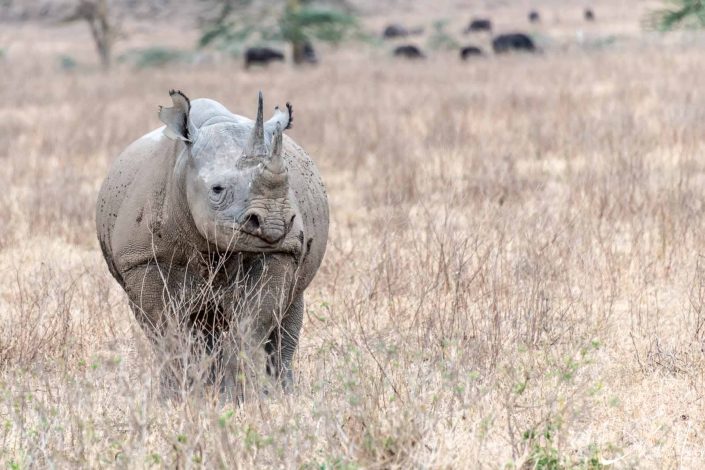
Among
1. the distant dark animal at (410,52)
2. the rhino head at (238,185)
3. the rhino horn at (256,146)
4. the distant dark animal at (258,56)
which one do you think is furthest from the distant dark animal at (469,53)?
the rhino horn at (256,146)

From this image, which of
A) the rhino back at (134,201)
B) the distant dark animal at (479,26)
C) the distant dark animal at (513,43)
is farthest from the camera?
the distant dark animal at (479,26)

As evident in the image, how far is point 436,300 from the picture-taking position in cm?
550

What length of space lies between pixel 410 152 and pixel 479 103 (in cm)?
332

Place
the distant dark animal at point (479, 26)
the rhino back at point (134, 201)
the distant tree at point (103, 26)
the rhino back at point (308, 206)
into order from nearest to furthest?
the rhino back at point (134, 201) < the rhino back at point (308, 206) < the distant tree at point (103, 26) < the distant dark animal at point (479, 26)

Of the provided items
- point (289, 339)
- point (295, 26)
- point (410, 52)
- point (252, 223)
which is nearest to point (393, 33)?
point (410, 52)

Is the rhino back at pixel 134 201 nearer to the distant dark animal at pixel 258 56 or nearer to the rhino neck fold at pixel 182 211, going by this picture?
the rhino neck fold at pixel 182 211

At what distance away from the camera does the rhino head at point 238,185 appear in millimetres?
3699

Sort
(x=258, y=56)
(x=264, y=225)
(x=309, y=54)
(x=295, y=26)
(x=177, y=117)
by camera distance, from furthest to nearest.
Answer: (x=258, y=56) < (x=309, y=54) < (x=295, y=26) < (x=177, y=117) < (x=264, y=225)

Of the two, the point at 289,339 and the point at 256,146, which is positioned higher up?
the point at 256,146

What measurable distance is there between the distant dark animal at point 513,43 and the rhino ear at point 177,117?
2380cm

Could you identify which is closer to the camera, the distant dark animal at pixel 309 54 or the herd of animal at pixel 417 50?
the herd of animal at pixel 417 50

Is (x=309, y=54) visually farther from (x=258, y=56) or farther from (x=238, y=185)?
(x=238, y=185)

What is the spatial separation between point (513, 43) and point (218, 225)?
2488cm

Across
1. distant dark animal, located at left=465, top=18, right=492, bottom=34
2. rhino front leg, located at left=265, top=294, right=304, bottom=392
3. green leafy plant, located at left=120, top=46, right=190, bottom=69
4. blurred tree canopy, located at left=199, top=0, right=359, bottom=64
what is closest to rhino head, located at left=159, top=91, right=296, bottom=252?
rhino front leg, located at left=265, top=294, right=304, bottom=392
